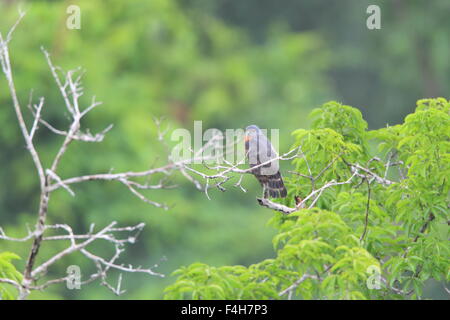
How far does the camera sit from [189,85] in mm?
26641

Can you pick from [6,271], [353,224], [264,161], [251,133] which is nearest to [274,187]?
[353,224]

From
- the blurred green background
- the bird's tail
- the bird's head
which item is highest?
the blurred green background

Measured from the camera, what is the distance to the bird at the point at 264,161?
7.29 meters

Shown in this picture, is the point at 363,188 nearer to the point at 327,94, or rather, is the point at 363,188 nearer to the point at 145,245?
the point at 145,245

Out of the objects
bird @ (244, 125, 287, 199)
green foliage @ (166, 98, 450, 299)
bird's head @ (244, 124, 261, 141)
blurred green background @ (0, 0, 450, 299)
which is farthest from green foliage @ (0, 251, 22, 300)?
blurred green background @ (0, 0, 450, 299)

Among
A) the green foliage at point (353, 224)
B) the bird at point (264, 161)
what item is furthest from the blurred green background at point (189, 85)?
the green foliage at point (353, 224)

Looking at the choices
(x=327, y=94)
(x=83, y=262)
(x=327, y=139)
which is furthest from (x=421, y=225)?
(x=327, y=94)

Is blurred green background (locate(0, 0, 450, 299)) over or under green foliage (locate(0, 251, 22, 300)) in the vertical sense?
over

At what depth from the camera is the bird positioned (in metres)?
7.29

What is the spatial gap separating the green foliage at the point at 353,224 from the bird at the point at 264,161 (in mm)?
182

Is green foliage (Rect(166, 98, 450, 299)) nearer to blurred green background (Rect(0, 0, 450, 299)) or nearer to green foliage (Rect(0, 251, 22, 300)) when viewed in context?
green foliage (Rect(0, 251, 22, 300))

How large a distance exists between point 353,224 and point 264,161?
62.6 inches

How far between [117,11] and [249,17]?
26.0 ft

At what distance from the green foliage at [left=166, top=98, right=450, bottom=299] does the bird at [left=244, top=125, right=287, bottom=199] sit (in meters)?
0.18
